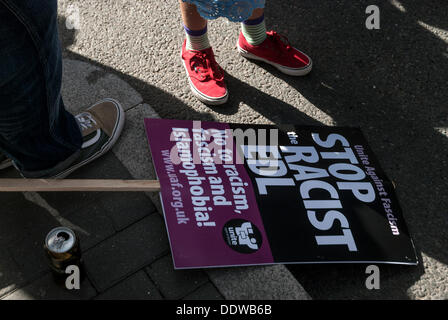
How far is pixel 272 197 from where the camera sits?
7.47 ft

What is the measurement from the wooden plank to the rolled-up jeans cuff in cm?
7

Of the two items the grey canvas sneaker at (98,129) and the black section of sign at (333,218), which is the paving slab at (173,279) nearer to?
the black section of sign at (333,218)

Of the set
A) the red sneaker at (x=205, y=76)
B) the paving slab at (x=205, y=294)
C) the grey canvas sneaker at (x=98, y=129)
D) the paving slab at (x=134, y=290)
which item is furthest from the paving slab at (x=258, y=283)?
the red sneaker at (x=205, y=76)

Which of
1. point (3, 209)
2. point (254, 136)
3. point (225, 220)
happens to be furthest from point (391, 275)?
point (3, 209)

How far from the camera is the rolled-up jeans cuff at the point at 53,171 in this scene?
2.13 metres

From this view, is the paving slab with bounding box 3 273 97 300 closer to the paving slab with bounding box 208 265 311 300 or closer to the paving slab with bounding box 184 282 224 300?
the paving slab with bounding box 184 282 224 300

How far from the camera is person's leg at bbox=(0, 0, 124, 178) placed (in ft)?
5.27

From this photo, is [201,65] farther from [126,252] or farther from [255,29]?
[126,252]

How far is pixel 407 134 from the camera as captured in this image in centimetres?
274

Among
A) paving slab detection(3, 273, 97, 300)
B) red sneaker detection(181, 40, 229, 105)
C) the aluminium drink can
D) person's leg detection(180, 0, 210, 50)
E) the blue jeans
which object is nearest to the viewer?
the blue jeans

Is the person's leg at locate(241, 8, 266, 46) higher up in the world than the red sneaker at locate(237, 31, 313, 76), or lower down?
higher up

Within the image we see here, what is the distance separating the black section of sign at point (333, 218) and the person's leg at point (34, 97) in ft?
2.86

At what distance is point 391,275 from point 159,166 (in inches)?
45.6

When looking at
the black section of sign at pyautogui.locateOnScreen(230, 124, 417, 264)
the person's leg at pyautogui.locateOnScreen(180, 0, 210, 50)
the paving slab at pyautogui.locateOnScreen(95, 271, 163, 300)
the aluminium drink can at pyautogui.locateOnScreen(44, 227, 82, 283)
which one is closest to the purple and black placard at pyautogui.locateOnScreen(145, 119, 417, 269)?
the black section of sign at pyautogui.locateOnScreen(230, 124, 417, 264)
